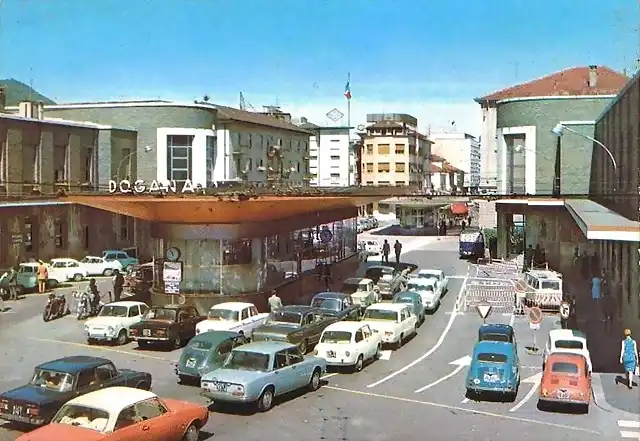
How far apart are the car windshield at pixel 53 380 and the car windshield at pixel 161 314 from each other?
332 inches

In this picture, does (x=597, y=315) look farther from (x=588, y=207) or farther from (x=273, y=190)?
(x=273, y=190)

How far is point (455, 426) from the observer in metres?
17.2

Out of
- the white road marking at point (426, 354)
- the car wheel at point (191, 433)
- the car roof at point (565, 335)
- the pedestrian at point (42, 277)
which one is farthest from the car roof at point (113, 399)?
the pedestrian at point (42, 277)

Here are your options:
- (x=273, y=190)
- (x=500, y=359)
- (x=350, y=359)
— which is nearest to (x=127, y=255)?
(x=273, y=190)

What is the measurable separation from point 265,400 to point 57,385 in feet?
15.3

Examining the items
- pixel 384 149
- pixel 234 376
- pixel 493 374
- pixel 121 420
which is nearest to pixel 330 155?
pixel 384 149

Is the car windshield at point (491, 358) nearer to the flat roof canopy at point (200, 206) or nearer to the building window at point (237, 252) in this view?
the flat roof canopy at point (200, 206)

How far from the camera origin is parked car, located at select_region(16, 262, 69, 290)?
36.9 m

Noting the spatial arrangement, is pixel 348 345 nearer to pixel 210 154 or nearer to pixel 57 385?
pixel 57 385

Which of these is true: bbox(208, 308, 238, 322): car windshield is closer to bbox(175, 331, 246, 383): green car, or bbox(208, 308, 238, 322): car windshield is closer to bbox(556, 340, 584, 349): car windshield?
bbox(175, 331, 246, 383): green car

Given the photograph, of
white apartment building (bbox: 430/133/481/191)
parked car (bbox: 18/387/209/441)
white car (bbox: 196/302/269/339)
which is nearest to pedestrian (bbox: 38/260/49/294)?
white car (bbox: 196/302/269/339)

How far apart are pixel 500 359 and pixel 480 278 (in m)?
23.1

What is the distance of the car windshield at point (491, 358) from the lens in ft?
65.5

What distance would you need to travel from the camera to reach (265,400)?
1827cm
